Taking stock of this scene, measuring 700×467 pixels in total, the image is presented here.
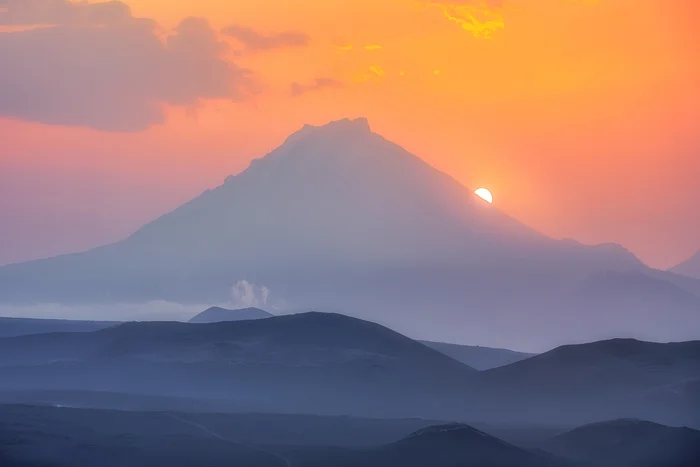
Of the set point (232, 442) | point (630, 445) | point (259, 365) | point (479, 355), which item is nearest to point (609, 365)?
point (259, 365)

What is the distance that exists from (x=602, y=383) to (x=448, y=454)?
47126 millimetres

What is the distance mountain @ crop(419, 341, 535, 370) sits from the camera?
578 feet

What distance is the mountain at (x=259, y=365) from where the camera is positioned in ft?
426

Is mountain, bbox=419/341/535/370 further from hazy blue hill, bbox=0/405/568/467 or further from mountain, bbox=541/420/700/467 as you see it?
mountain, bbox=541/420/700/467

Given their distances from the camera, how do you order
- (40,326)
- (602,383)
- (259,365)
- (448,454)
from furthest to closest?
(40,326) < (259,365) < (602,383) < (448,454)

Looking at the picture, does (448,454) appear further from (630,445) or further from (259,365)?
(259,365)

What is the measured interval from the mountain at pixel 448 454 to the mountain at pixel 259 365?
35114 mm

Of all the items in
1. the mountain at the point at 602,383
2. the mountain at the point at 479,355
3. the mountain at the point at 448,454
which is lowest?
the mountain at the point at 448,454

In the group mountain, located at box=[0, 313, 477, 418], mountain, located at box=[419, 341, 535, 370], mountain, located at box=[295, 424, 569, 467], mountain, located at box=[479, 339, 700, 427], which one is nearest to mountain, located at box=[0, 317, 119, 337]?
mountain, located at box=[0, 313, 477, 418]

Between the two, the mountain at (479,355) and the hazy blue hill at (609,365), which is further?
the mountain at (479,355)

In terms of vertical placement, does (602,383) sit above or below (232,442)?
above

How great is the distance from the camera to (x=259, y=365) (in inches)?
5561

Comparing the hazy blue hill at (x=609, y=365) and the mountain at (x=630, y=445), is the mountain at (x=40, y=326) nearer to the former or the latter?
the hazy blue hill at (x=609, y=365)

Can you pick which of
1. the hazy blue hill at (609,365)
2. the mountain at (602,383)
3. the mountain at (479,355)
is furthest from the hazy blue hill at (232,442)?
the mountain at (479,355)
